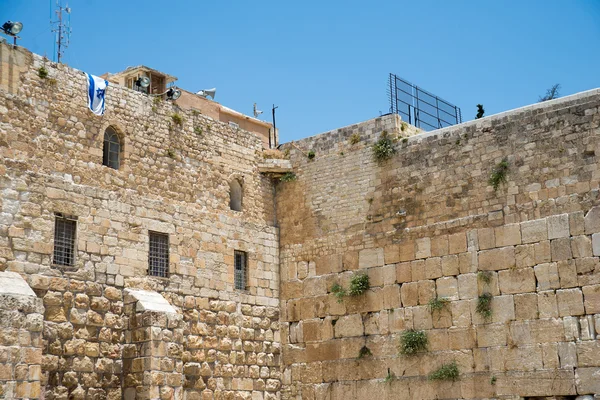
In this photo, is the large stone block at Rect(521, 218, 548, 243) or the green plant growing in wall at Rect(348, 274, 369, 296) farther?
the green plant growing in wall at Rect(348, 274, 369, 296)

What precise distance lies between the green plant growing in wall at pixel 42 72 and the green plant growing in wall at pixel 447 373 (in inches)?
320

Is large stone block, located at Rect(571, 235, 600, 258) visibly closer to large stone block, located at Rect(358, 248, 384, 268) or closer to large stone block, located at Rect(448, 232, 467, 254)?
large stone block, located at Rect(448, 232, 467, 254)

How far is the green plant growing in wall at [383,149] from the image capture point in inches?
654

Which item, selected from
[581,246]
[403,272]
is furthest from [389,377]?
[581,246]

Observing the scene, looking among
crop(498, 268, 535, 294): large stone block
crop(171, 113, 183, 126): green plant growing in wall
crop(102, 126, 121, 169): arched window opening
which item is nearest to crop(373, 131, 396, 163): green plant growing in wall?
crop(498, 268, 535, 294): large stone block

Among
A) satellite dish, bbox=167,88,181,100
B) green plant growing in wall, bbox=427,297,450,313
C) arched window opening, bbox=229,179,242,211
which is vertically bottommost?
green plant growing in wall, bbox=427,297,450,313

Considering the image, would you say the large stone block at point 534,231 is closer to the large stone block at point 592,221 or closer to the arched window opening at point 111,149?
the large stone block at point 592,221

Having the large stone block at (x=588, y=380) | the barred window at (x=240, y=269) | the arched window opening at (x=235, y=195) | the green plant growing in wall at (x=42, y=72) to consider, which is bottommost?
the large stone block at (x=588, y=380)

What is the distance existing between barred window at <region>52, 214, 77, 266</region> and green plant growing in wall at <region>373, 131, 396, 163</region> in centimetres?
583

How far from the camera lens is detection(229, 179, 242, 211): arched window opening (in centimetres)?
1723

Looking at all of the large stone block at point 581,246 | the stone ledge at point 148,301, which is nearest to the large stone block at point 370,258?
the large stone block at point 581,246

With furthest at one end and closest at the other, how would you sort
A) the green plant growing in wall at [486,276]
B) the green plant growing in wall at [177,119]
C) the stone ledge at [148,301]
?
the green plant growing in wall at [177,119] < the green plant growing in wall at [486,276] < the stone ledge at [148,301]

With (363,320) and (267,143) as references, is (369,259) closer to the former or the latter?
(363,320)

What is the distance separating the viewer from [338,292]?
16.5 meters
